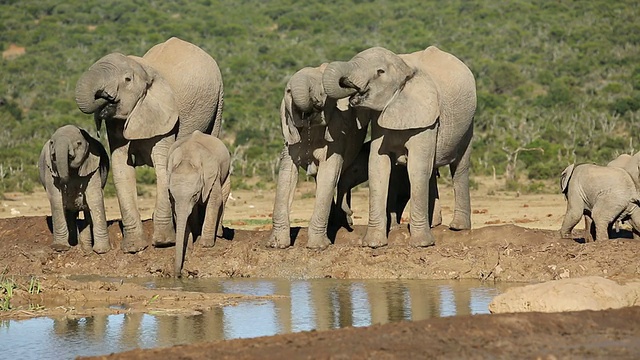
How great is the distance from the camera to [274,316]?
10492mm

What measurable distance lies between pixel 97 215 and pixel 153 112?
1.26m

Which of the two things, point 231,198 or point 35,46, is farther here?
point 35,46

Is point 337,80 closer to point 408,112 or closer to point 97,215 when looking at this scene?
point 408,112

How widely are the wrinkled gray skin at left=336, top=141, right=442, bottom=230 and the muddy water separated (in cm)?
173

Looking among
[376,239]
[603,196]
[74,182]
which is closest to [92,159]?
[74,182]

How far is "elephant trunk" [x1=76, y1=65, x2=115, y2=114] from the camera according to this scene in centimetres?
1304

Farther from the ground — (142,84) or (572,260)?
(142,84)

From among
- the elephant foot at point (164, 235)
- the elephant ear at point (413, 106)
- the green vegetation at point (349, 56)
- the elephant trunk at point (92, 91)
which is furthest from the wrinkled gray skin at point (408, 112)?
the green vegetation at point (349, 56)

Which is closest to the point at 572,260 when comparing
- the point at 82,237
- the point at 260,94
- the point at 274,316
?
the point at 274,316

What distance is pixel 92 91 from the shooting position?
13070 millimetres

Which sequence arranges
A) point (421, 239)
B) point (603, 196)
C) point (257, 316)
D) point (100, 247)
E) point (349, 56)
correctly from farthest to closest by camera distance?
1. point (349, 56)
2. point (100, 247)
3. point (421, 239)
4. point (603, 196)
5. point (257, 316)

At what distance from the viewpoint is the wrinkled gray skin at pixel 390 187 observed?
46.6 feet

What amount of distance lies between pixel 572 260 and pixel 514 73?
33.6 meters

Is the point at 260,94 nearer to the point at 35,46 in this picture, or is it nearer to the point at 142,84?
the point at 35,46
